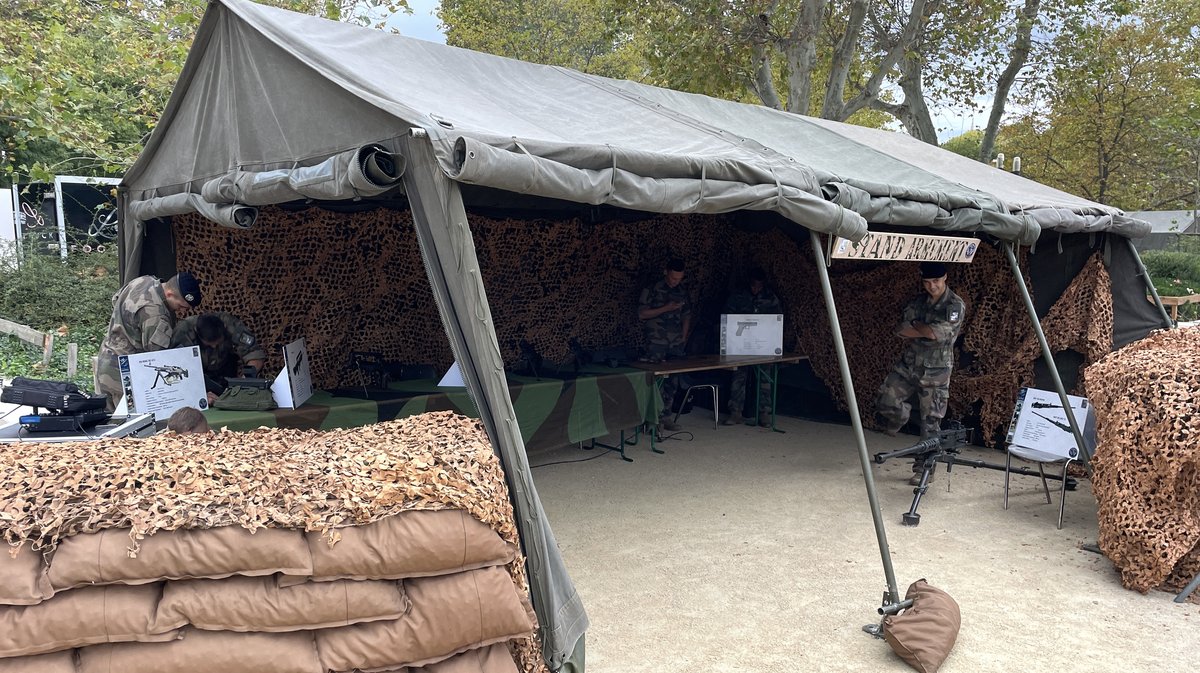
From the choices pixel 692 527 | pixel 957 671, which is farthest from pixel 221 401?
pixel 957 671

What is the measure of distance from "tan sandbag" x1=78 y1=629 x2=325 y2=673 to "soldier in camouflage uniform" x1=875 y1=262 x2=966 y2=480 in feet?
15.9

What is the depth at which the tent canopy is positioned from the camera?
3186 mm

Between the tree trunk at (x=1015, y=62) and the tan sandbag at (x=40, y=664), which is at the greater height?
the tree trunk at (x=1015, y=62)

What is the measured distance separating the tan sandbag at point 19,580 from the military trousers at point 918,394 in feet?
19.6

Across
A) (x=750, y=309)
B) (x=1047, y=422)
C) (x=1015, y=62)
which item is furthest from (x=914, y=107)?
(x=1047, y=422)

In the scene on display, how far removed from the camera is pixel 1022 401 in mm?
5445

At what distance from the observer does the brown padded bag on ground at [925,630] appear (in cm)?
321

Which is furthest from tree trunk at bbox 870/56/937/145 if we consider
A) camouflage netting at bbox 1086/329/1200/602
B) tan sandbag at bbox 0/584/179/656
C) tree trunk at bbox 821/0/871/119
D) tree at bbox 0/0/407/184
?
tan sandbag at bbox 0/584/179/656

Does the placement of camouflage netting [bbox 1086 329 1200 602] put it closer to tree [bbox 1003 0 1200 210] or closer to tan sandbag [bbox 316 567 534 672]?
tan sandbag [bbox 316 567 534 672]

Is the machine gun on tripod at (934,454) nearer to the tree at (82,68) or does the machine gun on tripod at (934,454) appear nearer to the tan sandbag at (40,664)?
the tan sandbag at (40,664)

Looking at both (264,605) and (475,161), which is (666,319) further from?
(264,605)

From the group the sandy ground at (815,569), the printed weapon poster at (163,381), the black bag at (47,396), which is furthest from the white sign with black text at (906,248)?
the black bag at (47,396)

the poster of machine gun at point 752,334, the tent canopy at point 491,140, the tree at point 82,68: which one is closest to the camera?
the tent canopy at point 491,140

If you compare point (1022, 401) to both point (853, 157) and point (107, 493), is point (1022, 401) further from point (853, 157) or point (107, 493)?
point (107, 493)
